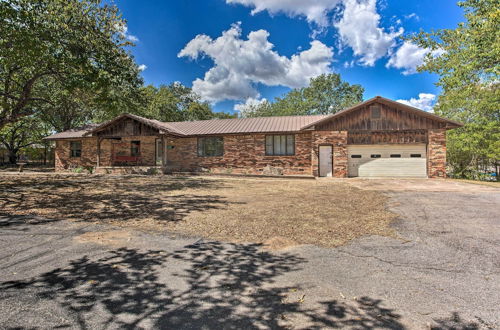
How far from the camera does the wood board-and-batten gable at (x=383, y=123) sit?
15634mm

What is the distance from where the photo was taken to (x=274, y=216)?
644 centimetres

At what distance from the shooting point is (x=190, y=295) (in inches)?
112

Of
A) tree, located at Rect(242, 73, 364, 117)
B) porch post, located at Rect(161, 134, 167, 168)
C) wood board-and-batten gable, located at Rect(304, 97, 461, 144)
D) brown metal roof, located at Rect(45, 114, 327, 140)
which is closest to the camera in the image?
wood board-and-batten gable, located at Rect(304, 97, 461, 144)

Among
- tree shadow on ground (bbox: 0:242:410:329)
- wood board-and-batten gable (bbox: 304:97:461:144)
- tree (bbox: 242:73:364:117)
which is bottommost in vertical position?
tree shadow on ground (bbox: 0:242:410:329)

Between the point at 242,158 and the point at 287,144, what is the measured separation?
3.66 metres

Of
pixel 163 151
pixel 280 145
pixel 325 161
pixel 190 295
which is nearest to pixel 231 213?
pixel 190 295

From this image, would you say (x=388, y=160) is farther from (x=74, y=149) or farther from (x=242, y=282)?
(x=74, y=149)

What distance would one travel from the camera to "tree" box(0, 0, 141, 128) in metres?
8.98

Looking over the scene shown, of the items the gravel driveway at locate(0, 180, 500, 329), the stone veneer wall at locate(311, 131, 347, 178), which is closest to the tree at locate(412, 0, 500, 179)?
the stone veneer wall at locate(311, 131, 347, 178)

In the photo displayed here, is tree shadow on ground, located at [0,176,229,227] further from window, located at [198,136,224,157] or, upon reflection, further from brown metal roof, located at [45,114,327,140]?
window, located at [198,136,224,157]

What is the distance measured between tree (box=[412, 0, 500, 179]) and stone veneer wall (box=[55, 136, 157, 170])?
2164 cm

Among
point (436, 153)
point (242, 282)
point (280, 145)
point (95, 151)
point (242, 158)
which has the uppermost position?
point (280, 145)

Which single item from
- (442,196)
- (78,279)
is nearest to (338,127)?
(442,196)

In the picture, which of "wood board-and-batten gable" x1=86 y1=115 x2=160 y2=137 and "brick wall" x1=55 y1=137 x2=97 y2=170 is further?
"brick wall" x1=55 y1=137 x2=97 y2=170
